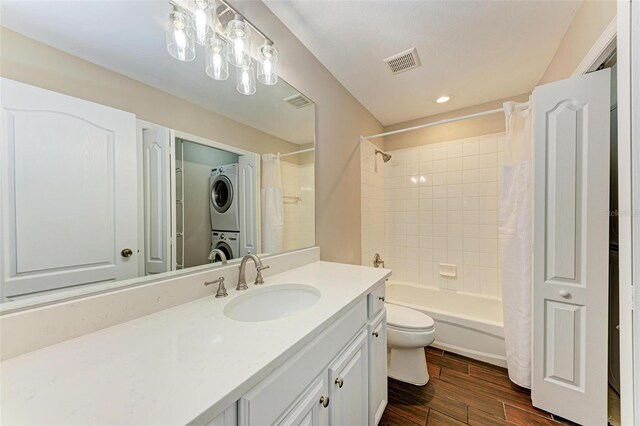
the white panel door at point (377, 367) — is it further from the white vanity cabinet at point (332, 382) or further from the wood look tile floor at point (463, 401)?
the wood look tile floor at point (463, 401)

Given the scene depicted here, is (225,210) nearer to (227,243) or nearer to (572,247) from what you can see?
(227,243)

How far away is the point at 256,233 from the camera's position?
1341 mm

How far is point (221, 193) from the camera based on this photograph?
1.17 m

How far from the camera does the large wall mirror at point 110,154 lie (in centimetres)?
64

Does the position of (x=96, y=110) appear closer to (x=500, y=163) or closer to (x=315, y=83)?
(x=315, y=83)

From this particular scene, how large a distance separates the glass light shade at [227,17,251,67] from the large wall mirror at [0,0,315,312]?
3.2 inches

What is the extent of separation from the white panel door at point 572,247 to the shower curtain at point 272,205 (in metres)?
1.60

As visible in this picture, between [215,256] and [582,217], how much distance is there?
2.00m

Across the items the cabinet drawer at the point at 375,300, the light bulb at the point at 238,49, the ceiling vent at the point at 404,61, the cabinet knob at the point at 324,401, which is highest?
the ceiling vent at the point at 404,61

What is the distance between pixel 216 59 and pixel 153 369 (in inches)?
48.3

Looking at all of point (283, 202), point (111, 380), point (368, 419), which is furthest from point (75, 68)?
point (368, 419)

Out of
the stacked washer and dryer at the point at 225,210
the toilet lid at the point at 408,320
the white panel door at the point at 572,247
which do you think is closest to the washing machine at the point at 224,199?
the stacked washer and dryer at the point at 225,210

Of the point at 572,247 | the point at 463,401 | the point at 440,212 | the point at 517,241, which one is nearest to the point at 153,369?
the point at 463,401

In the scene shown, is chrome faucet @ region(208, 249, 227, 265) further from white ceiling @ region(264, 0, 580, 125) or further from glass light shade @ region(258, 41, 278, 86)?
white ceiling @ region(264, 0, 580, 125)
